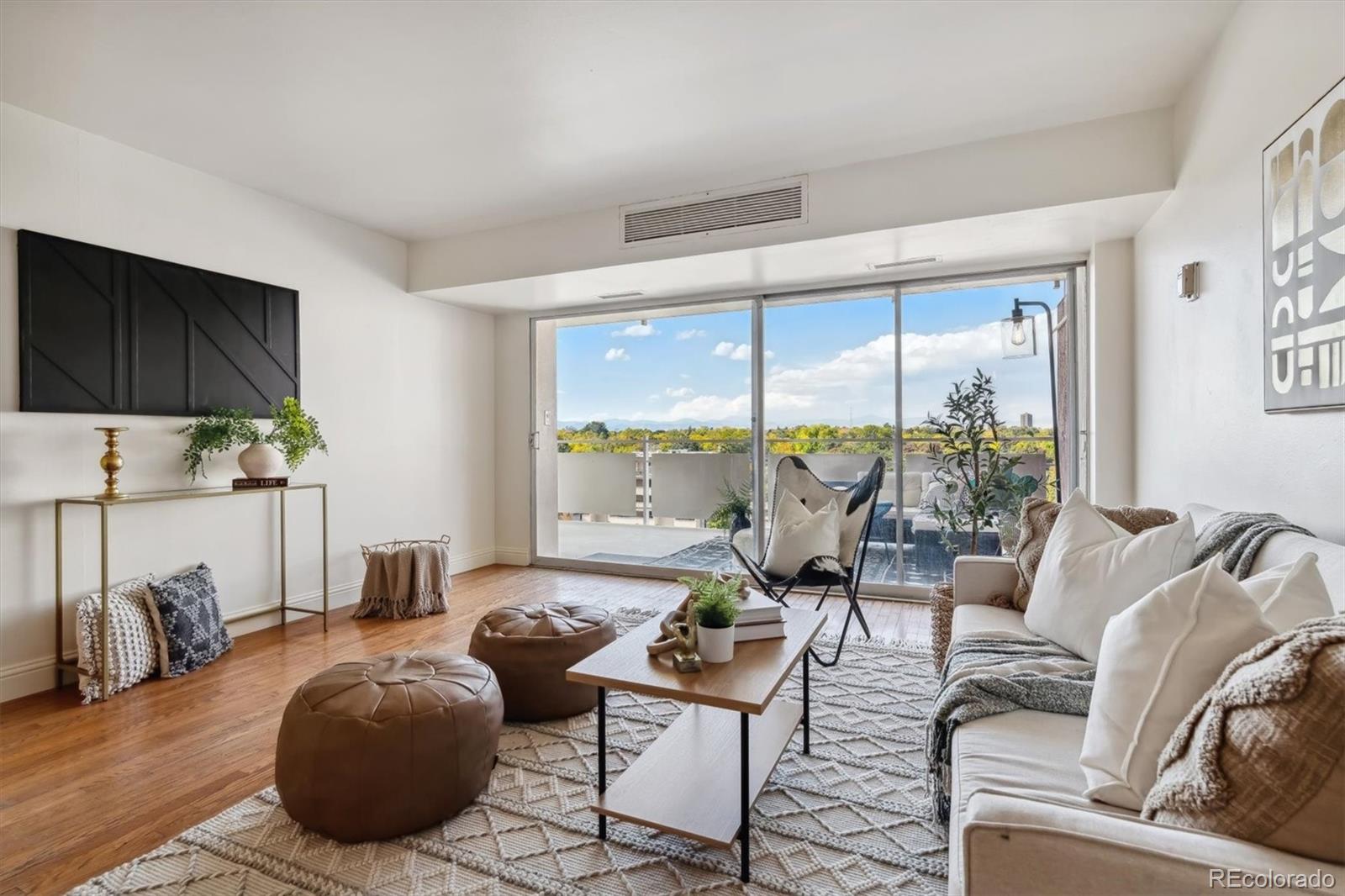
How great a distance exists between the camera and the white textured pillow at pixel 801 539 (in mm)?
3402

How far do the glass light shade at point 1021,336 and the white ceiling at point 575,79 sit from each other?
131 cm

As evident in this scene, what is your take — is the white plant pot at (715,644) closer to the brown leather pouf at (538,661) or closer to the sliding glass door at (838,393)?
the brown leather pouf at (538,661)

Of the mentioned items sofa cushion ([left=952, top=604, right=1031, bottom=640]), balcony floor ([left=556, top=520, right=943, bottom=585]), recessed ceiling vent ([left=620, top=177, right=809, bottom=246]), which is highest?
recessed ceiling vent ([left=620, top=177, right=809, bottom=246])

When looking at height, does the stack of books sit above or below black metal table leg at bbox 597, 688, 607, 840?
above

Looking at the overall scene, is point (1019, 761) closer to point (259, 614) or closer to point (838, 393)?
point (838, 393)

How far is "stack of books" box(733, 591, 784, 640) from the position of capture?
196 centimetres

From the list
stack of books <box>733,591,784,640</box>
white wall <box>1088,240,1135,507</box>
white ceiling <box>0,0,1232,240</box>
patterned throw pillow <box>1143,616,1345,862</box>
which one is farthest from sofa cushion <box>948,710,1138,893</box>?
white wall <box>1088,240,1135,507</box>

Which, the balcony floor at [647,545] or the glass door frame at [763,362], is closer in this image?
the glass door frame at [763,362]

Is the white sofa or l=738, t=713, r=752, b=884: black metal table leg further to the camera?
l=738, t=713, r=752, b=884: black metal table leg

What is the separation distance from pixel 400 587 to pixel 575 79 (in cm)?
306

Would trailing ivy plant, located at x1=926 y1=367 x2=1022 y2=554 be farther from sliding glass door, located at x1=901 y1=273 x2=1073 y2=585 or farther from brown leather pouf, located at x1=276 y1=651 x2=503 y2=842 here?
brown leather pouf, located at x1=276 y1=651 x2=503 y2=842

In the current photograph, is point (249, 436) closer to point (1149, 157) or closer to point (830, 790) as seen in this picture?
point (830, 790)

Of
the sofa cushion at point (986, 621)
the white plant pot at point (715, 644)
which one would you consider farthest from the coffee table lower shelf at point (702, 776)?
the sofa cushion at point (986, 621)

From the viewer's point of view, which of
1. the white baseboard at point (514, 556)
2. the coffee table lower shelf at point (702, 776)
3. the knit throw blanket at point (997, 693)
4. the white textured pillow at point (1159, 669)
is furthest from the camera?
the white baseboard at point (514, 556)
